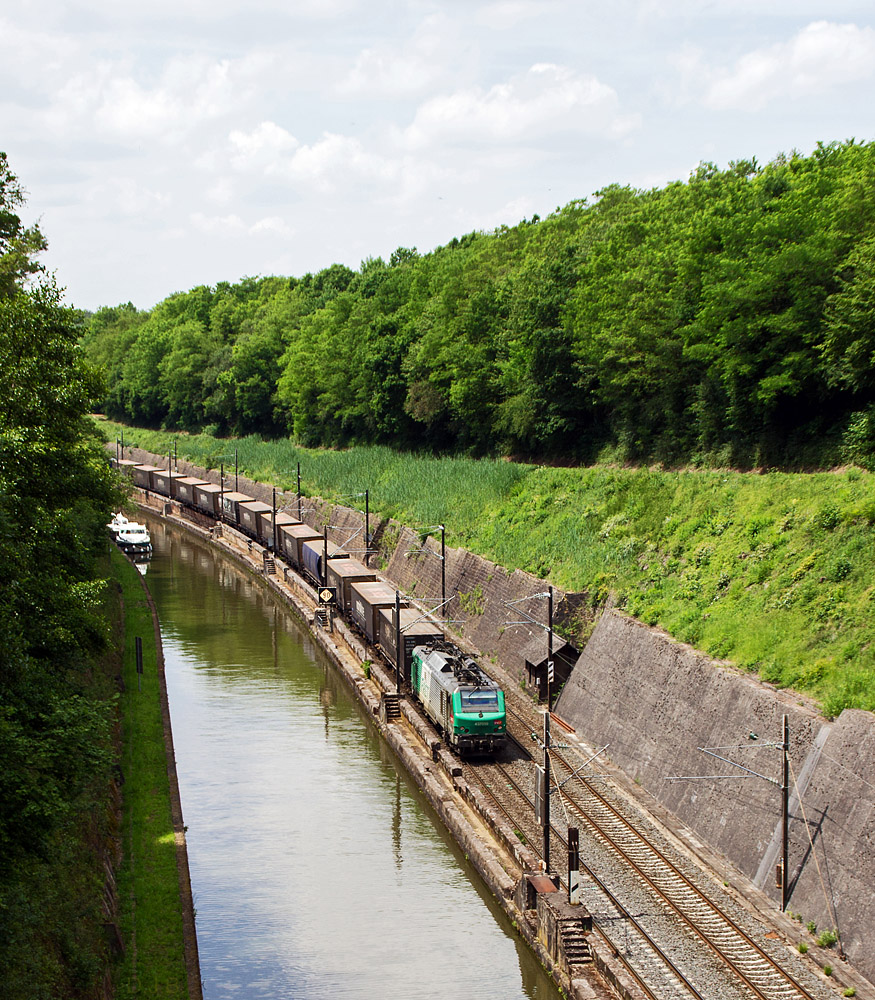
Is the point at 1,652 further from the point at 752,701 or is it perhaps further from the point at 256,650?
the point at 256,650

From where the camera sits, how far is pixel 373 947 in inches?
899

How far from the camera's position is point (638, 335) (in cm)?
4997

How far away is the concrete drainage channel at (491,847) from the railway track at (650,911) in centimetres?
63

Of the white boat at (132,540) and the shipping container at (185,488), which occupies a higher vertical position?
the shipping container at (185,488)

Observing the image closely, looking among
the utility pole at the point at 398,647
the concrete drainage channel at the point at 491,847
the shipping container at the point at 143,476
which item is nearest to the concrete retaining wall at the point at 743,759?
the concrete drainage channel at the point at 491,847

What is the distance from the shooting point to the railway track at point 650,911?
18.9 metres

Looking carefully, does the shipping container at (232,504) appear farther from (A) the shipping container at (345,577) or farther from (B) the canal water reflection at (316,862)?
(B) the canal water reflection at (316,862)

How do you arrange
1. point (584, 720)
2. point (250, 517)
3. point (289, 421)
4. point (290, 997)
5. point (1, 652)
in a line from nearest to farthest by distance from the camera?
point (1, 652)
point (290, 997)
point (584, 720)
point (250, 517)
point (289, 421)

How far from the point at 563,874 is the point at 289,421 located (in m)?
95.1

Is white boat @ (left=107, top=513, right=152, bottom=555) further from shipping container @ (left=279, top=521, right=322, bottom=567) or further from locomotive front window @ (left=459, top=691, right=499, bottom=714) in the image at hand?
locomotive front window @ (left=459, top=691, right=499, bottom=714)

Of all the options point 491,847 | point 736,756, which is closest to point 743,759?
point 736,756

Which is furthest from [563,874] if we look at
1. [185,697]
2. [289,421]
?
[289,421]

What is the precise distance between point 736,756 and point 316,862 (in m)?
11.4

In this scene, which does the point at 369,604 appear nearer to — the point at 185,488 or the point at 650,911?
the point at 650,911
